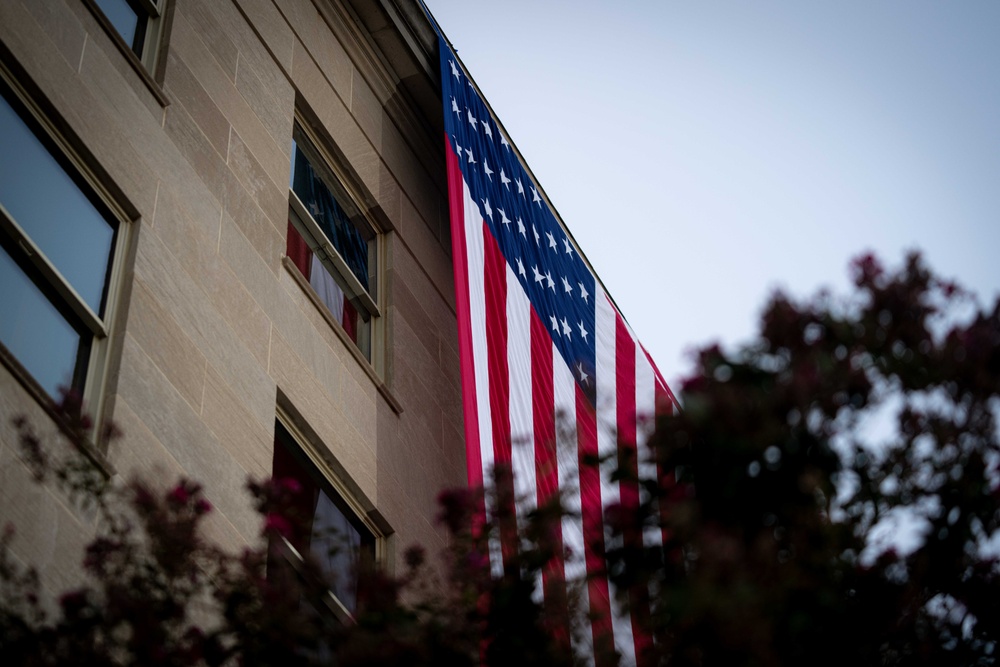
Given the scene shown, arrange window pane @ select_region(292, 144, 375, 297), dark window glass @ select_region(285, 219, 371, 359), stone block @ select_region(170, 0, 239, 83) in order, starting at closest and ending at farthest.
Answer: stone block @ select_region(170, 0, 239, 83) < dark window glass @ select_region(285, 219, 371, 359) < window pane @ select_region(292, 144, 375, 297)

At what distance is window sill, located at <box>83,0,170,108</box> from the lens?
9.89m

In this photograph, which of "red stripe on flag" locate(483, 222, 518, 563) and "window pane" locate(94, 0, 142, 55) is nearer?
"window pane" locate(94, 0, 142, 55)

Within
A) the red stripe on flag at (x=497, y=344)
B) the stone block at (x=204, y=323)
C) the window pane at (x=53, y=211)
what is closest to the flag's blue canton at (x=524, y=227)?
the red stripe on flag at (x=497, y=344)

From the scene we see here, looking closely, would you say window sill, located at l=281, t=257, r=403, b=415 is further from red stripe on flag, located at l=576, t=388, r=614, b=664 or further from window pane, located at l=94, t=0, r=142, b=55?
window pane, located at l=94, t=0, r=142, b=55

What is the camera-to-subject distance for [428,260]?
45.7 ft

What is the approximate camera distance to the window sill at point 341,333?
11.0m

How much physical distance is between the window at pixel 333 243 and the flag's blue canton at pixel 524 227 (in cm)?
125

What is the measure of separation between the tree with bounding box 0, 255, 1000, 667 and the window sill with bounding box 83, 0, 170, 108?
4794 millimetres

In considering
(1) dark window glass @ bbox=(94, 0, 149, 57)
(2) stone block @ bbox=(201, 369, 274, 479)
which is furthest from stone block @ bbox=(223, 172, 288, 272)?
(2) stone block @ bbox=(201, 369, 274, 479)

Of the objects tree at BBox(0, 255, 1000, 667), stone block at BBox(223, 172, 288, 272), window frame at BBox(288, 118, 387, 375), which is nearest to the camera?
tree at BBox(0, 255, 1000, 667)

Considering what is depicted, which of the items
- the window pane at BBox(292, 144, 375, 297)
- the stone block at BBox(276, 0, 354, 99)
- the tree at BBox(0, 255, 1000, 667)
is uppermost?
the stone block at BBox(276, 0, 354, 99)

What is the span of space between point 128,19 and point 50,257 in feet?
10.5

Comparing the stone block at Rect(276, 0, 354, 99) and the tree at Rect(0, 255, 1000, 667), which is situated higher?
the stone block at Rect(276, 0, 354, 99)

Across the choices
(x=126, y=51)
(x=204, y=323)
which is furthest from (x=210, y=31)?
(x=204, y=323)
